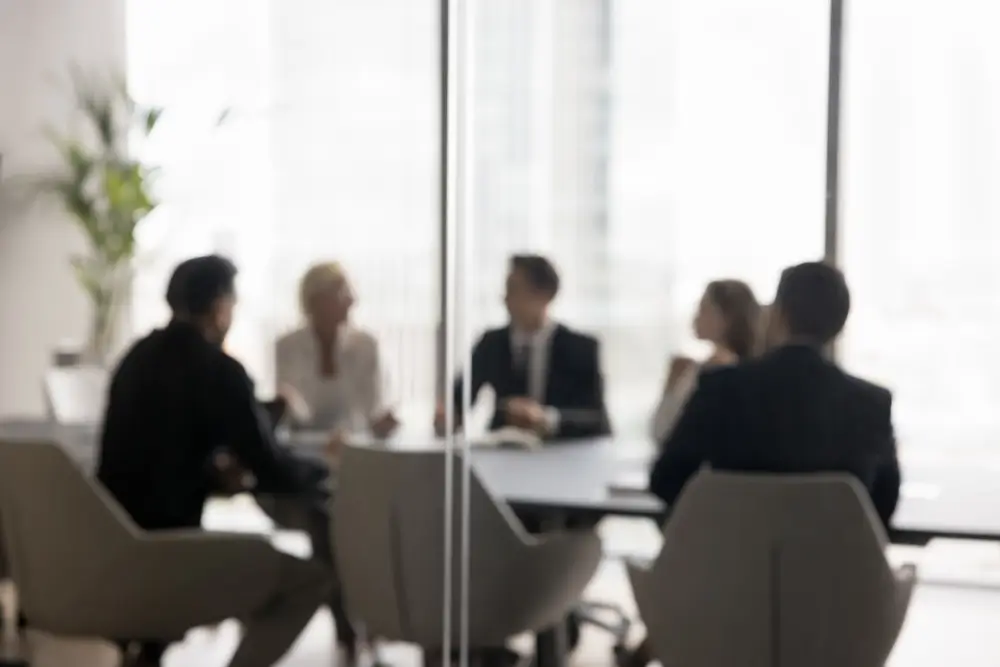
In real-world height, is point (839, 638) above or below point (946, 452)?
below

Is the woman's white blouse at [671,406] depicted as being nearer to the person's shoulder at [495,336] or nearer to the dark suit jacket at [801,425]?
the dark suit jacket at [801,425]

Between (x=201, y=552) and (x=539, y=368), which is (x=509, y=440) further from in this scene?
(x=201, y=552)

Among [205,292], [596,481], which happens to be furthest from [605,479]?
[205,292]

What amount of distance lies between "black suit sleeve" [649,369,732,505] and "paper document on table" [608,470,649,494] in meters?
0.02

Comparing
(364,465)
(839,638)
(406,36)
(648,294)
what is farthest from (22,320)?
(839,638)

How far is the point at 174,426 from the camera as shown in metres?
3.04

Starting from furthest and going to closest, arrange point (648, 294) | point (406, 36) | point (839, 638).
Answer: point (406, 36) → point (648, 294) → point (839, 638)

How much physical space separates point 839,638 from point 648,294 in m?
0.85

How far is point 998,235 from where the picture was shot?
2639mm

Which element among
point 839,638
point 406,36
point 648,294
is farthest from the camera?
point 406,36

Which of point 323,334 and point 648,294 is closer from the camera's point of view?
point 648,294

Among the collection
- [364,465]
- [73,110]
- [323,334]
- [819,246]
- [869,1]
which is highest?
[869,1]

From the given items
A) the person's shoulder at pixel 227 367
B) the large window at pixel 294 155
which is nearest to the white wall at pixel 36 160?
the large window at pixel 294 155

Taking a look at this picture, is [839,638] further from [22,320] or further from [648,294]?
[22,320]
